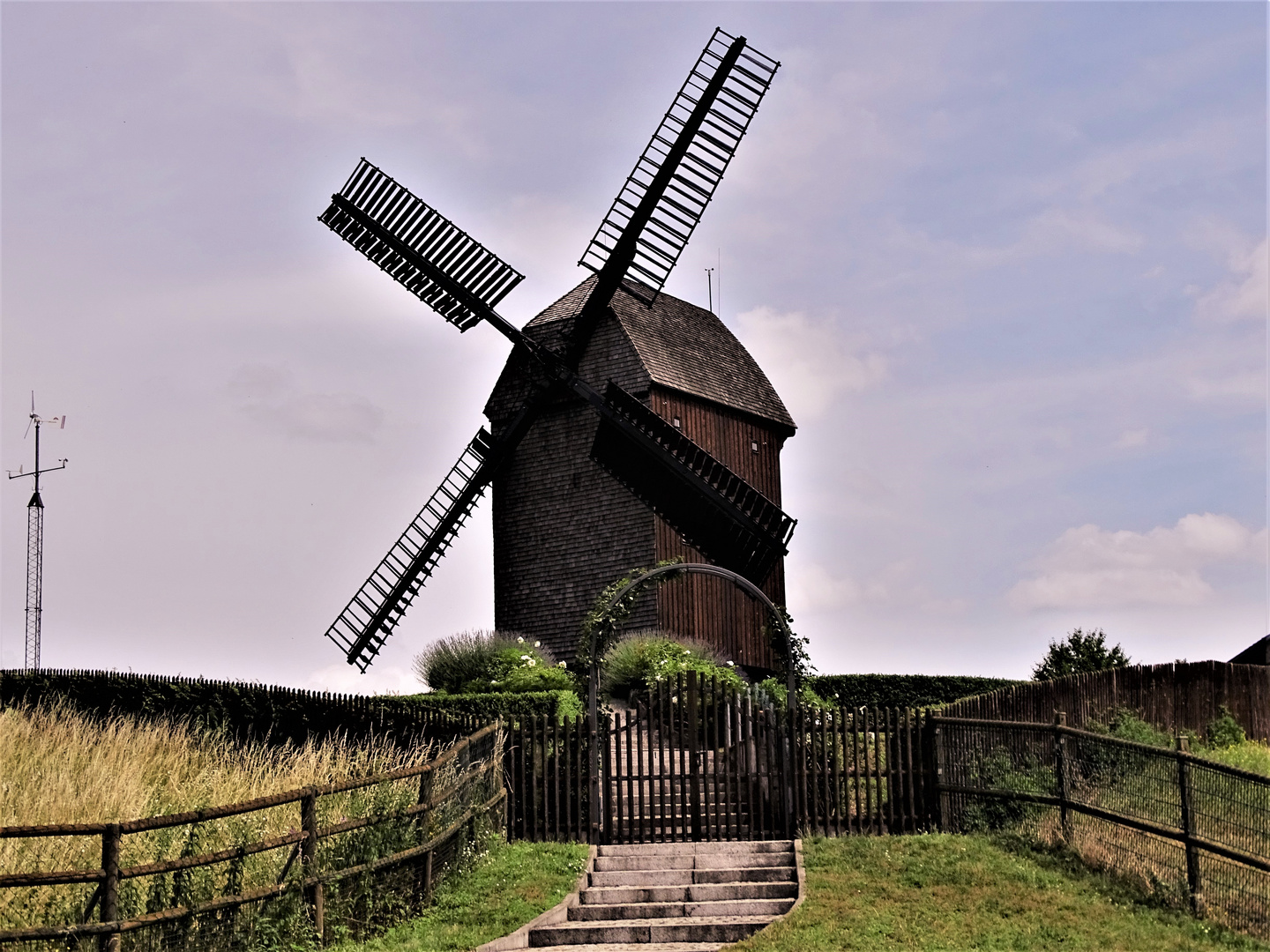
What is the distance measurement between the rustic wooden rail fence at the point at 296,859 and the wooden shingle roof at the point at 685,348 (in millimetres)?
12598

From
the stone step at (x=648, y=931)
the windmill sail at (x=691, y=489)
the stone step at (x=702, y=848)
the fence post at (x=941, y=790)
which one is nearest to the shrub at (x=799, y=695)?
the windmill sail at (x=691, y=489)

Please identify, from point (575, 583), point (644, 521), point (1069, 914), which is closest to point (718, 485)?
point (644, 521)

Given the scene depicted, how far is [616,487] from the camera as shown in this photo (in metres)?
27.8

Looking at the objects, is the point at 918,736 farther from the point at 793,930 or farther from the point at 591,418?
the point at 591,418

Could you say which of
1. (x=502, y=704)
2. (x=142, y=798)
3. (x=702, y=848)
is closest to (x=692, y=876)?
(x=702, y=848)

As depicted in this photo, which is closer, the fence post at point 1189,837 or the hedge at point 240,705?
the fence post at point 1189,837

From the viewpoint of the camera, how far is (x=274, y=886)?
12.3m

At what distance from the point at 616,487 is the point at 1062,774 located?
1297cm

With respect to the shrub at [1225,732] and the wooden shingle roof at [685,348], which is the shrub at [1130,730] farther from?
the wooden shingle roof at [685,348]

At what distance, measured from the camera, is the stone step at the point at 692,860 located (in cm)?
1614

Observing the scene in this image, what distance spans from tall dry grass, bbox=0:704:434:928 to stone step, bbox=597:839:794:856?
8.12 ft

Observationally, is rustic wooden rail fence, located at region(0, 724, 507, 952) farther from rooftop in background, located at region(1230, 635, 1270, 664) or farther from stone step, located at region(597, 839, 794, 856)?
rooftop in background, located at region(1230, 635, 1270, 664)

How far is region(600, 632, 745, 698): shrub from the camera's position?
24.5 m

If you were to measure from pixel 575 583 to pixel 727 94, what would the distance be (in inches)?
364
